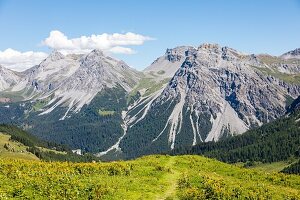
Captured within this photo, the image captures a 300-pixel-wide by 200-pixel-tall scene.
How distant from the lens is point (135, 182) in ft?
139

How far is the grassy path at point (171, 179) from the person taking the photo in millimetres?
39069

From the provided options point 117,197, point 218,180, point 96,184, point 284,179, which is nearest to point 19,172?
point 96,184

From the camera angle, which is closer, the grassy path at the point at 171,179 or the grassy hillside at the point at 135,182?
the grassy hillside at the point at 135,182

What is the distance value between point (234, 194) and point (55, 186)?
15.9 m

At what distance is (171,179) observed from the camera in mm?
45062

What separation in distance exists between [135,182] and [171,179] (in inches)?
185

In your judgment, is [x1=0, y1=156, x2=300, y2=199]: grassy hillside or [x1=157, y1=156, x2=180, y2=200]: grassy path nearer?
[x1=0, y1=156, x2=300, y2=199]: grassy hillside

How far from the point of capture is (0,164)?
43.2 metres

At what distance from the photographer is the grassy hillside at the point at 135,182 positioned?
36.4 metres

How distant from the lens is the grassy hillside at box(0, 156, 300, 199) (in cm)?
3641

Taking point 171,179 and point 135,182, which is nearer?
point 135,182

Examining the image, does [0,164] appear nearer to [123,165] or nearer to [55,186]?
[55,186]

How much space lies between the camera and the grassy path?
39069 millimetres

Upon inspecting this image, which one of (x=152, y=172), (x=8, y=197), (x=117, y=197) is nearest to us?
→ (x=8, y=197)
